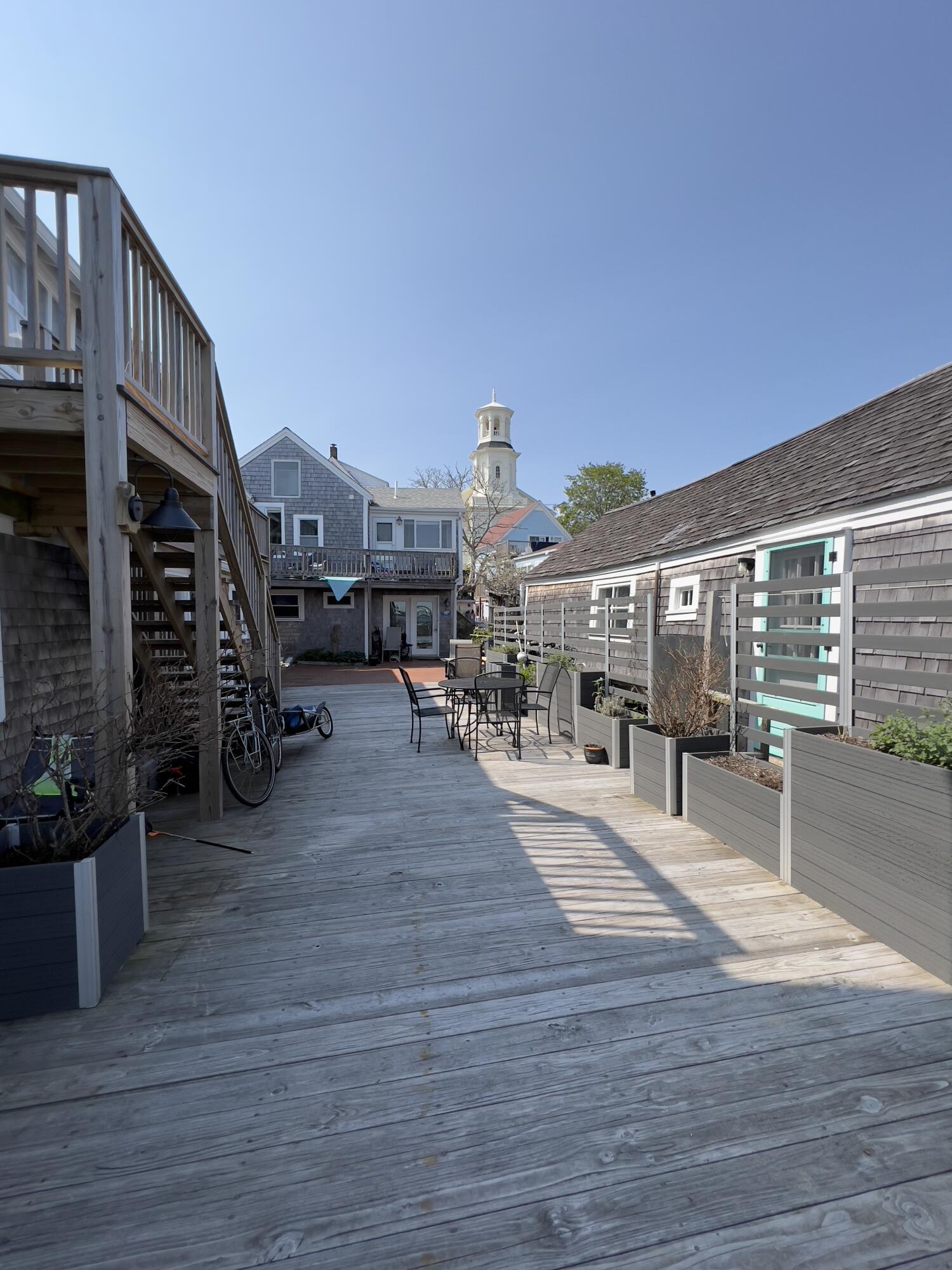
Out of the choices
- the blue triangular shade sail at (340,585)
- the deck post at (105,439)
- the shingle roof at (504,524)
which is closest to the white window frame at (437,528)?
the blue triangular shade sail at (340,585)

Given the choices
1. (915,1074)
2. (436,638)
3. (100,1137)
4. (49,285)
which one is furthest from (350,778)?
(436,638)

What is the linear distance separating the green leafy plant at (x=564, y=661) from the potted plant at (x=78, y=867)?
5.53 meters

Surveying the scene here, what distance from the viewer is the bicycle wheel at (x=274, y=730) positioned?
5.79 meters

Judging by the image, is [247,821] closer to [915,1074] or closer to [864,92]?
[915,1074]

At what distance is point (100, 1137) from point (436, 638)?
18854 mm

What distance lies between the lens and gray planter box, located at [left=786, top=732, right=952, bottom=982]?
96.7 inches

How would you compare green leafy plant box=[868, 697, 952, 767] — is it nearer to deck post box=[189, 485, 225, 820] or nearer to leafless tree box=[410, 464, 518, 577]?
deck post box=[189, 485, 225, 820]

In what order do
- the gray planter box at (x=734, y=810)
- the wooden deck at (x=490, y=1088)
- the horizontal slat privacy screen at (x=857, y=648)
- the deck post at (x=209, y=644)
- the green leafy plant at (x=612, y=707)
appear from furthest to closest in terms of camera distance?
the green leafy plant at (x=612, y=707) → the deck post at (x=209, y=644) → the gray planter box at (x=734, y=810) → the horizontal slat privacy screen at (x=857, y=648) → the wooden deck at (x=490, y=1088)

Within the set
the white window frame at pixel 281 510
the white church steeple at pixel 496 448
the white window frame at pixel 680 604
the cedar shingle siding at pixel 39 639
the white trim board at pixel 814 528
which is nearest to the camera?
the cedar shingle siding at pixel 39 639

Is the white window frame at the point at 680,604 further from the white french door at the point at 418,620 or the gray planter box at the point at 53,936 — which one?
the white french door at the point at 418,620

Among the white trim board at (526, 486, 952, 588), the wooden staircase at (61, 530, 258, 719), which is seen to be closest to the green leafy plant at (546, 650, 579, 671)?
the white trim board at (526, 486, 952, 588)

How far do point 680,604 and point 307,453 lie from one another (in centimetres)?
1567

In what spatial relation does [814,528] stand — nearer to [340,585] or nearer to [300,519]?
[340,585]

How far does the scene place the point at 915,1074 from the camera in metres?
1.91
